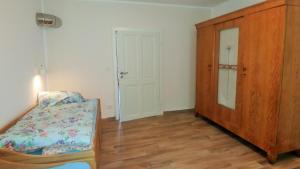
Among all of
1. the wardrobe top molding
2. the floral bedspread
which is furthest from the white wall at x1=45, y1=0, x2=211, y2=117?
the floral bedspread

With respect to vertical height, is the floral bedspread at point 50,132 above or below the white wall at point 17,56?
below

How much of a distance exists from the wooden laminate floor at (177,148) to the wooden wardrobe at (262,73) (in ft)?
0.64

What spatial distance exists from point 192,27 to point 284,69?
2540 mm

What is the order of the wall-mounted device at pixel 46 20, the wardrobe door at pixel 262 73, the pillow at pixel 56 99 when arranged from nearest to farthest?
the wardrobe door at pixel 262 73 < the pillow at pixel 56 99 < the wall-mounted device at pixel 46 20

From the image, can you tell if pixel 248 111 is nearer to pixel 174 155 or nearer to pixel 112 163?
pixel 174 155

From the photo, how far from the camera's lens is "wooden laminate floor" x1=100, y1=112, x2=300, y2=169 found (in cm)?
238

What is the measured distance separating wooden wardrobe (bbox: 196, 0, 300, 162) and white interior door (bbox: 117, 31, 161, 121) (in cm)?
139

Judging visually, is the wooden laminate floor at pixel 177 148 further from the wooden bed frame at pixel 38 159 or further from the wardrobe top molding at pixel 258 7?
the wardrobe top molding at pixel 258 7

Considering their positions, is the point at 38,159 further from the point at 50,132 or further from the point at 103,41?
the point at 103,41

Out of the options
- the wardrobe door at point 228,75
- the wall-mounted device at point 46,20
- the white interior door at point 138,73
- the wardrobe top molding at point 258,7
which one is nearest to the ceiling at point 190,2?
the white interior door at point 138,73

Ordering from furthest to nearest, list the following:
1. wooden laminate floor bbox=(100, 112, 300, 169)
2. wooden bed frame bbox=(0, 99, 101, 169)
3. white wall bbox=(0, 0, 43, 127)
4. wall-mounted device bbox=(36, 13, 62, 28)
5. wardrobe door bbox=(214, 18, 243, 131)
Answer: wall-mounted device bbox=(36, 13, 62, 28) < wardrobe door bbox=(214, 18, 243, 131) < wooden laminate floor bbox=(100, 112, 300, 169) < white wall bbox=(0, 0, 43, 127) < wooden bed frame bbox=(0, 99, 101, 169)

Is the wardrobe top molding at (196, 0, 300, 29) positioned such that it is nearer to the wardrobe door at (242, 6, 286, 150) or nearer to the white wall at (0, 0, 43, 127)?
the wardrobe door at (242, 6, 286, 150)

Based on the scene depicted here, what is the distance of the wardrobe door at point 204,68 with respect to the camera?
11.5ft

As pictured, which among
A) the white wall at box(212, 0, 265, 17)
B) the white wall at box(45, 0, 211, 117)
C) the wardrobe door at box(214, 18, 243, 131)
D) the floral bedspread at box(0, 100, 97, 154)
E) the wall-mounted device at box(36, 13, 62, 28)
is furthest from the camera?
the white wall at box(45, 0, 211, 117)
